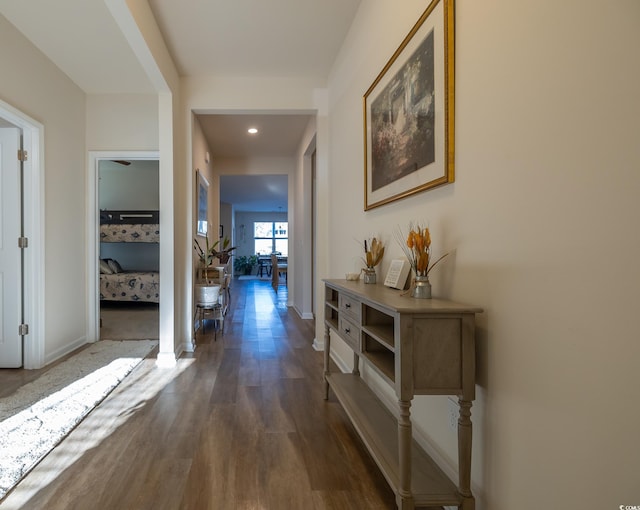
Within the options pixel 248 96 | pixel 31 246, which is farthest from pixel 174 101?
pixel 31 246

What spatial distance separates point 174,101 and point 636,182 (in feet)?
11.3

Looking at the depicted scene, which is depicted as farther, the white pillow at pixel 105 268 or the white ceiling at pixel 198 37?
the white pillow at pixel 105 268

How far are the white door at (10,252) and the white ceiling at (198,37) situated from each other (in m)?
0.86

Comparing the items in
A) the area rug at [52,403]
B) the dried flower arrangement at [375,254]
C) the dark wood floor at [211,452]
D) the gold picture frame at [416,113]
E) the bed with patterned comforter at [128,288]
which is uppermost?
the gold picture frame at [416,113]

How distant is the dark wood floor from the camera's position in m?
1.48

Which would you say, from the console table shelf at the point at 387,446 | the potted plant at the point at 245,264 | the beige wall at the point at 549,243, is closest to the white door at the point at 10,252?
the console table shelf at the point at 387,446

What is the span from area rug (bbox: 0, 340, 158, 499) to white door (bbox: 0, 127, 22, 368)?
1.35 ft

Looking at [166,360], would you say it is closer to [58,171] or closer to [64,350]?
[64,350]

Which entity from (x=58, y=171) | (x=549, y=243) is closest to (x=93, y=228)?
(x=58, y=171)

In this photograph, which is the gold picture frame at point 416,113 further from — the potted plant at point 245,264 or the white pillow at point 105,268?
the potted plant at point 245,264

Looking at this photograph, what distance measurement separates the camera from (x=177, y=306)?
3357mm

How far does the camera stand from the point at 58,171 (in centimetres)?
335

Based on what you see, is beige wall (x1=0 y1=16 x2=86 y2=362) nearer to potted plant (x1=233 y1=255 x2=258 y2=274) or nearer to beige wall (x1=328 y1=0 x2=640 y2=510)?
beige wall (x1=328 y1=0 x2=640 y2=510)

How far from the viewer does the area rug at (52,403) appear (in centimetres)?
176
